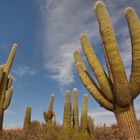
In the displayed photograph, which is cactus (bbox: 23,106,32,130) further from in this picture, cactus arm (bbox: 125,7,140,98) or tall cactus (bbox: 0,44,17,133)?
cactus arm (bbox: 125,7,140,98)

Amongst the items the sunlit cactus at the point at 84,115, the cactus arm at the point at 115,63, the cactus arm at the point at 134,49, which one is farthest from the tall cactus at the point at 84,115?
the cactus arm at the point at 134,49

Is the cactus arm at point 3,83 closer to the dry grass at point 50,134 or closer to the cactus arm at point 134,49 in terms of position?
the dry grass at point 50,134

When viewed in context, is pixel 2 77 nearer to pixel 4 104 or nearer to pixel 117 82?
pixel 4 104

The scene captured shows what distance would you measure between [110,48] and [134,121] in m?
2.01

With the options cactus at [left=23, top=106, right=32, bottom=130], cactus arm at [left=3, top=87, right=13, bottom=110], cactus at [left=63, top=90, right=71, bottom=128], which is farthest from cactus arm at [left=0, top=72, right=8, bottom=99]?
cactus at [left=23, top=106, right=32, bottom=130]

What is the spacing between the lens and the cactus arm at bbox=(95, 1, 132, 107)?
25.5 feet

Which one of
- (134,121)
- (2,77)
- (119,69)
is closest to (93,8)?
(119,69)

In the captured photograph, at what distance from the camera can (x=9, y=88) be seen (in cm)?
1552

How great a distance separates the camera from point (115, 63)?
777 cm

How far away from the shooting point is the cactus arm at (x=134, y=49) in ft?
25.5

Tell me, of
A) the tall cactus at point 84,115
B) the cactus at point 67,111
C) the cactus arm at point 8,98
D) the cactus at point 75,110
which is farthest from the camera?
the cactus arm at point 8,98

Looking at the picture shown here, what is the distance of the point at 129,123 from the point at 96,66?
1899 millimetres

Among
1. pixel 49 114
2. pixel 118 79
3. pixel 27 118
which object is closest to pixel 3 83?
pixel 27 118

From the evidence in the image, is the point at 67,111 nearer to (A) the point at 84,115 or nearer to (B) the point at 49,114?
(A) the point at 84,115
